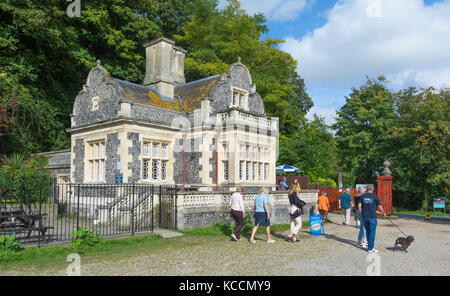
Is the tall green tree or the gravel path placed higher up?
the tall green tree

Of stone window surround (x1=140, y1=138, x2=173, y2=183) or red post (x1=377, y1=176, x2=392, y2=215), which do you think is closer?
stone window surround (x1=140, y1=138, x2=173, y2=183)

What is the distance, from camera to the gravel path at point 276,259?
24.3 ft

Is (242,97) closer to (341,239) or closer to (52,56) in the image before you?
(341,239)

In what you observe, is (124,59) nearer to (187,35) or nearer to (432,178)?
(187,35)

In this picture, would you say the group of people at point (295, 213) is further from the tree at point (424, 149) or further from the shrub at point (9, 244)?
the tree at point (424, 149)

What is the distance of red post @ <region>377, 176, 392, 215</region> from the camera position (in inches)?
834

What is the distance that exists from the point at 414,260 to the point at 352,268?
2082 mm

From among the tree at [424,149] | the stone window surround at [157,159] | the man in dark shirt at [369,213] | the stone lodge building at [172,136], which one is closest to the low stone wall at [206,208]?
the stone lodge building at [172,136]

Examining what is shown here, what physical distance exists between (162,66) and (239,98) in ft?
17.0

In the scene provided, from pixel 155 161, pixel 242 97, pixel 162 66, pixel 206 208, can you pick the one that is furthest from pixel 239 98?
pixel 206 208

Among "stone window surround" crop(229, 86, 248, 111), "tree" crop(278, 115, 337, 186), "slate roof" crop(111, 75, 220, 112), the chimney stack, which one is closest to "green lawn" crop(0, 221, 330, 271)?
"slate roof" crop(111, 75, 220, 112)

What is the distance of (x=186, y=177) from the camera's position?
1883 cm

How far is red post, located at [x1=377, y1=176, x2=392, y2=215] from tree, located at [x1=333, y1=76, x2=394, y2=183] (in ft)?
42.9

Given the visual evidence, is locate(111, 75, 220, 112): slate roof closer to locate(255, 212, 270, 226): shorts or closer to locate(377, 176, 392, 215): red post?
locate(255, 212, 270, 226): shorts
